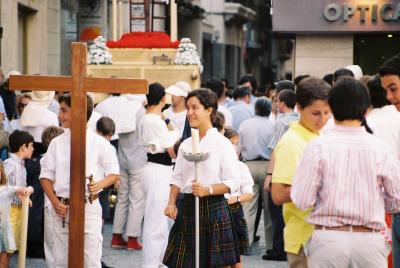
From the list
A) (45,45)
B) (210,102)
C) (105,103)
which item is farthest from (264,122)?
(45,45)

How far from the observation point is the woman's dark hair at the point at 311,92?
6.47 metres

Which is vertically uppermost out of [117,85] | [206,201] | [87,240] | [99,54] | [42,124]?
[99,54]

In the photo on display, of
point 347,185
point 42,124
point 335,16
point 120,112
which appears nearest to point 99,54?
point 335,16

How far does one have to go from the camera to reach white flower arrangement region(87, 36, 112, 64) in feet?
59.5

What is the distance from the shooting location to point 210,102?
8.39 m

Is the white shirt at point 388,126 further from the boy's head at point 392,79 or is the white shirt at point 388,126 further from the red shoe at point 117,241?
the red shoe at point 117,241

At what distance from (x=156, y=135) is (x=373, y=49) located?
7.62m

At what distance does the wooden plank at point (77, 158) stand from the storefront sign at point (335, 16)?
977 cm

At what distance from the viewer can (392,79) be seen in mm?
7418

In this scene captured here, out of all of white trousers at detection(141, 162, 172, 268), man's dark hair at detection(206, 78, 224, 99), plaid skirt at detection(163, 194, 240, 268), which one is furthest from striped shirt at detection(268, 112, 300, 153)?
man's dark hair at detection(206, 78, 224, 99)

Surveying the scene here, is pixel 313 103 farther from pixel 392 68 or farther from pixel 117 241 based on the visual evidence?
pixel 117 241

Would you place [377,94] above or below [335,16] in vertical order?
below

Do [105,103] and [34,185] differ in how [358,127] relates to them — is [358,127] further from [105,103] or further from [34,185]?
[105,103]

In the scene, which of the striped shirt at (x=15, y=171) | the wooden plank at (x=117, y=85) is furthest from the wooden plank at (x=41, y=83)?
the striped shirt at (x=15, y=171)
